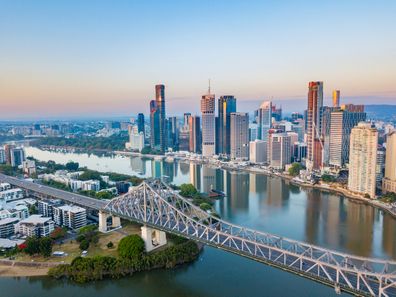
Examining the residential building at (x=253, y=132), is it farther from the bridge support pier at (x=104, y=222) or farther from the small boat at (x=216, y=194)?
the bridge support pier at (x=104, y=222)

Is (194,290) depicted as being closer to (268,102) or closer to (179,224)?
(179,224)

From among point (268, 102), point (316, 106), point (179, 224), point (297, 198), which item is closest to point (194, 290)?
point (179, 224)

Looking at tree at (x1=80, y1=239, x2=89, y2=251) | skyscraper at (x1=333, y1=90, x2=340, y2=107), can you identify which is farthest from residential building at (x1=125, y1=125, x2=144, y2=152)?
tree at (x1=80, y1=239, x2=89, y2=251)

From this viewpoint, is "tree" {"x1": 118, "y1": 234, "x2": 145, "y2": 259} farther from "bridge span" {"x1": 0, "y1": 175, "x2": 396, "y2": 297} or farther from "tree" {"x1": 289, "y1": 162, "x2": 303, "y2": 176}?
"tree" {"x1": 289, "y1": 162, "x2": 303, "y2": 176}

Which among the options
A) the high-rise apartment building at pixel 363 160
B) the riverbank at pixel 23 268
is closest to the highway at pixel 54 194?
the riverbank at pixel 23 268

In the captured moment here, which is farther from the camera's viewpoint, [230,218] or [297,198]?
[297,198]
